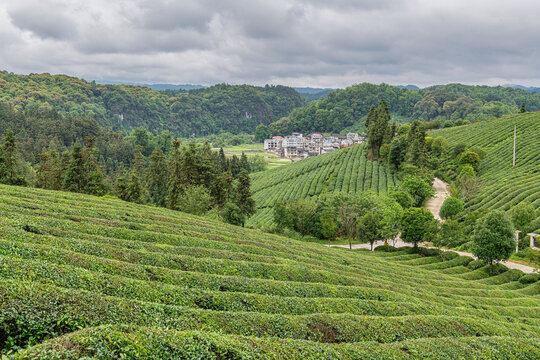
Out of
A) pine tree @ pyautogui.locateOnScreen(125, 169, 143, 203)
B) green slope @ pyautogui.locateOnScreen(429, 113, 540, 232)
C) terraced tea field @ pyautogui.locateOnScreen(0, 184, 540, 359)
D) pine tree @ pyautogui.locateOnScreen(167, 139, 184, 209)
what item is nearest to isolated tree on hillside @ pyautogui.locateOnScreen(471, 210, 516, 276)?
terraced tea field @ pyautogui.locateOnScreen(0, 184, 540, 359)

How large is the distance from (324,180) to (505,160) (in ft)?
141

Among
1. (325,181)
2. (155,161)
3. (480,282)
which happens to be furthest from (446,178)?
(155,161)

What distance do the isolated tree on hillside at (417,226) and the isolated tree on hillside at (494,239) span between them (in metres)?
5.94

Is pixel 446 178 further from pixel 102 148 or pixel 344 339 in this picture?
pixel 102 148

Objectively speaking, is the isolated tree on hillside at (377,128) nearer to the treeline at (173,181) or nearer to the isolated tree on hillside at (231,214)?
the treeline at (173,181)

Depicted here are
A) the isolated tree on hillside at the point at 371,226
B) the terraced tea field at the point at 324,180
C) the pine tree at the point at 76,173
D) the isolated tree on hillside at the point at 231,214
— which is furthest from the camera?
the terraced tea field at the point at 324,180

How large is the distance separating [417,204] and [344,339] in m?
57.8

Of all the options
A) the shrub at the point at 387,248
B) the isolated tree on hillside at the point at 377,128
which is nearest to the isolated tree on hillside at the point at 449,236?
the shrub at the point at 387,248

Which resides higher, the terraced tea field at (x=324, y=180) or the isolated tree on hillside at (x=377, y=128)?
the isolated tree on hillside at (x=377, y=128)

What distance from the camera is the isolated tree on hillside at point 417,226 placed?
150 ft

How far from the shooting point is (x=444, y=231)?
45844 mm

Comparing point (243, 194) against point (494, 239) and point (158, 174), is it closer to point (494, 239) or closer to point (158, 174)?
point (158, 174)

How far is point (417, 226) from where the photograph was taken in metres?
46.4

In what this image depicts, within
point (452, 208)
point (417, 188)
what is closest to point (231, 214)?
point (452, 208)
